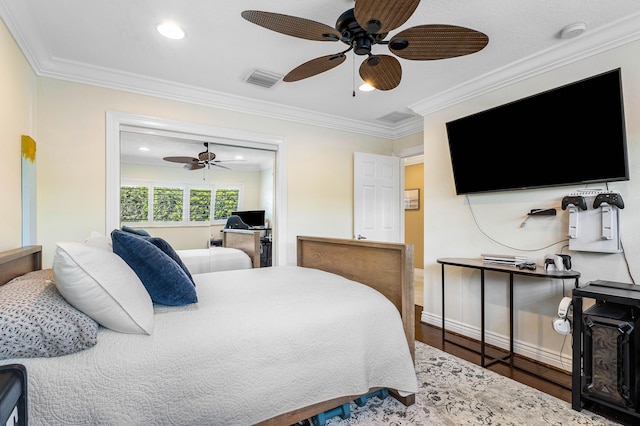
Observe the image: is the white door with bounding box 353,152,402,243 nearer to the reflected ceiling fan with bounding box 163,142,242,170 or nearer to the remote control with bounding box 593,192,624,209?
the reflected ceiling fan with bounding box 163,142,242,170

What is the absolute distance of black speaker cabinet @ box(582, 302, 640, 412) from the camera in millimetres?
1782

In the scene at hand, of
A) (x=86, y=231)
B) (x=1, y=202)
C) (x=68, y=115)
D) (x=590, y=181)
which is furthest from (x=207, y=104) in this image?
(x=590, y=181)

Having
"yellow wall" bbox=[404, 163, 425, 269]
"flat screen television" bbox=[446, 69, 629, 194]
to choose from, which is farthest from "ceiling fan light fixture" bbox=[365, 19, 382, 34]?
"yellow wall" bbox=[404, 163, 425, 269]

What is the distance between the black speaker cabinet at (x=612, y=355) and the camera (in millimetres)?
1782

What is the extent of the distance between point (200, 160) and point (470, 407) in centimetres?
310

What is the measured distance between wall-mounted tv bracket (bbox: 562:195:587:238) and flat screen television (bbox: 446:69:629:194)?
13cm

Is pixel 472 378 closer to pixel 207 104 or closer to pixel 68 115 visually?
pixel 207 104

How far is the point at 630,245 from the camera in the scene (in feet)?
7.20

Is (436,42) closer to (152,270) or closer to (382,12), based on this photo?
(382,12)

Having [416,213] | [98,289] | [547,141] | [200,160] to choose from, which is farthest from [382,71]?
[416,213]

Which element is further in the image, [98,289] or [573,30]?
[573,30]

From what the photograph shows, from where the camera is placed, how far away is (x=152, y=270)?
162cm

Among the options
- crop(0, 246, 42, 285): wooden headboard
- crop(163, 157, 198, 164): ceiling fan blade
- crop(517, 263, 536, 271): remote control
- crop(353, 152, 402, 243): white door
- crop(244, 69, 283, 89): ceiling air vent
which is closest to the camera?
crop(0, 246, 42, 285): wooden headboard

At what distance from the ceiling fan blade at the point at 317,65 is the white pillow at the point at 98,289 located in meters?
1.55
